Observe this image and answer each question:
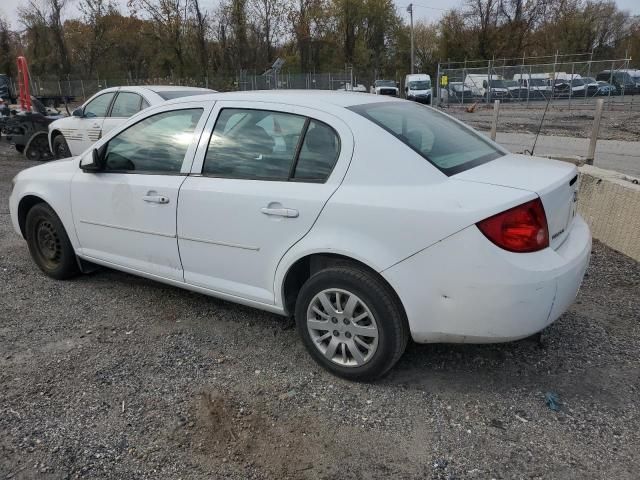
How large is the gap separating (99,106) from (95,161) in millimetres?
6509

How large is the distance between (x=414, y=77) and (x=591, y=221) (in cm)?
3092

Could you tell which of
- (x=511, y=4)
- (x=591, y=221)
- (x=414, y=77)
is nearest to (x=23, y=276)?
(x=591, y=221)

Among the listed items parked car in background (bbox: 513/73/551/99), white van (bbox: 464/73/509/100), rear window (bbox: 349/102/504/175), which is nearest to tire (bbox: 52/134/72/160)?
rear window (bbox: 349/102/504/175)

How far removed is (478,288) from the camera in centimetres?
264

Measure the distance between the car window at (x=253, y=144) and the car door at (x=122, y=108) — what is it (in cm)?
584

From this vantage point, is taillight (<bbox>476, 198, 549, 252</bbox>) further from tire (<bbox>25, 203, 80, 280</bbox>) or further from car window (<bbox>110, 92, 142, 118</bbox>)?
car window (<bbox>110, 92, 142, 118</bbox>)

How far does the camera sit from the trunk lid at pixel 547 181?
9.14 ft

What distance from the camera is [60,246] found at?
4.66m

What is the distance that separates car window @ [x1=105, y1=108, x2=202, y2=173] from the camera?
3.72 meters

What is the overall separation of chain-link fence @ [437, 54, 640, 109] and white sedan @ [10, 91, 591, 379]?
2723 cm

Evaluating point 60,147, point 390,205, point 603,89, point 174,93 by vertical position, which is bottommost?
point 603,89

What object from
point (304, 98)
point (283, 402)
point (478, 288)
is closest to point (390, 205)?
point (478, 288)

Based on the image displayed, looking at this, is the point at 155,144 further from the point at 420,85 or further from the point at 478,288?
the point at 420,85

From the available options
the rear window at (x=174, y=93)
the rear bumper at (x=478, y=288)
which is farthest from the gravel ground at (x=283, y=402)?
the rear window at (x=174, y=93)
